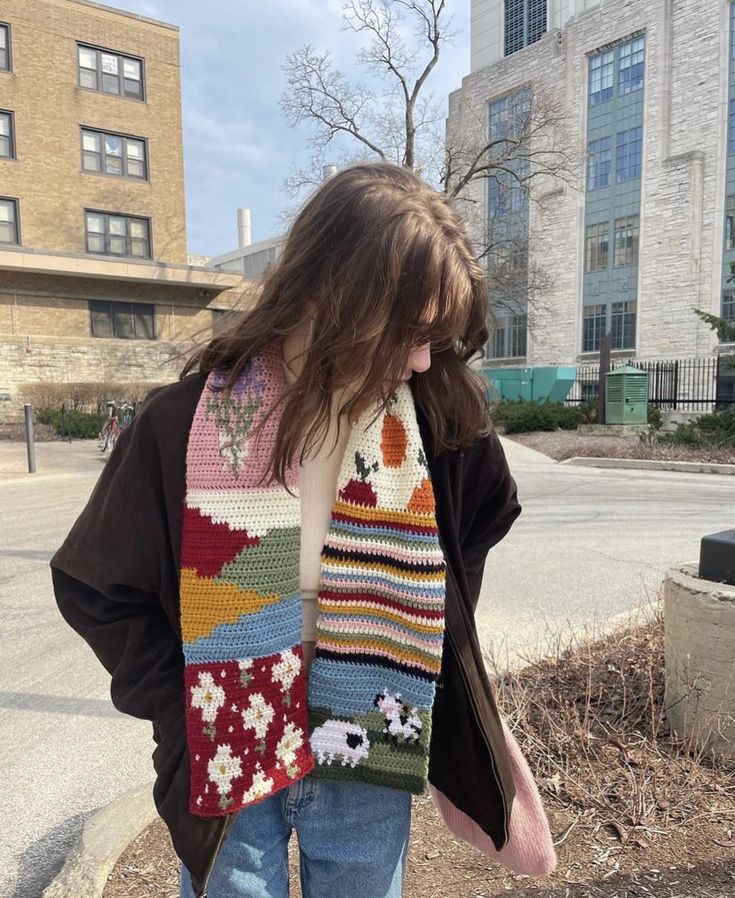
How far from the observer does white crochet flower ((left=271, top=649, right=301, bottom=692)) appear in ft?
4.03

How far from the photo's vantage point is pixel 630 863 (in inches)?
79.2

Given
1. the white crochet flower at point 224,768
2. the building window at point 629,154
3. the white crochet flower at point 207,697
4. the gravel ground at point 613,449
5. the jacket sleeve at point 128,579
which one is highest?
the building window at point 629,154

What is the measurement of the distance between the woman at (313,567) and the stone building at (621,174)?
25445 millimetres

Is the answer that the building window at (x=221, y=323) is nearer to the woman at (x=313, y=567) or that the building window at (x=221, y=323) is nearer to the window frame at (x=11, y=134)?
the woman at (x=313, y=567)

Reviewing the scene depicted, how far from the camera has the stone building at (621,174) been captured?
29406mm

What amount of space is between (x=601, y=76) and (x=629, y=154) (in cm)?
444

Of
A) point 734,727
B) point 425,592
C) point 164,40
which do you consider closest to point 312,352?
point 425,592

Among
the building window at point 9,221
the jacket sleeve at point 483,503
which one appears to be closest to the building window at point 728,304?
the building window at point 9,221

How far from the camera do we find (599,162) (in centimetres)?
3375

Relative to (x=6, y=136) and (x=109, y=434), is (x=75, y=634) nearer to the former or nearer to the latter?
(x=109, y=434)

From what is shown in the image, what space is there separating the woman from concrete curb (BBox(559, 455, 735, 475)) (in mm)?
12253

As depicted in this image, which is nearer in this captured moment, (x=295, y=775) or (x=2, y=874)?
(x=295, y=775)

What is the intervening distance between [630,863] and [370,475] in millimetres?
1567

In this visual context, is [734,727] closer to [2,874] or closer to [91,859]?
[91,859]
